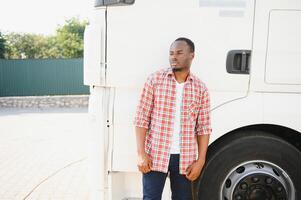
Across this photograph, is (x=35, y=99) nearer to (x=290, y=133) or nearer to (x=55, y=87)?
(x=55, y=87)

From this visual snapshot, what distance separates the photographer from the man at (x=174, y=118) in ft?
7.76

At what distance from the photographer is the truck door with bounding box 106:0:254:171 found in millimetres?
2590

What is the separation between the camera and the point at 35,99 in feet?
45.0

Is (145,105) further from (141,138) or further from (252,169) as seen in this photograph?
(252,169)

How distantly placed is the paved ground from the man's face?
1119 millimetres

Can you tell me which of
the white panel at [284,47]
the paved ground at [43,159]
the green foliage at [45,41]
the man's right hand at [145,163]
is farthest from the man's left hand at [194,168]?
the green foliage at [45,41]

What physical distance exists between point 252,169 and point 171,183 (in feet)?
2.25

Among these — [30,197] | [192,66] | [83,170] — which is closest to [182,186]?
[192,66]

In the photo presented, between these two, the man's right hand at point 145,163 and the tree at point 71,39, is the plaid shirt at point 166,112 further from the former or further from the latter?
the tree at point 71,39

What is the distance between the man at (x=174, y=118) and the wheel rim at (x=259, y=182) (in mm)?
486

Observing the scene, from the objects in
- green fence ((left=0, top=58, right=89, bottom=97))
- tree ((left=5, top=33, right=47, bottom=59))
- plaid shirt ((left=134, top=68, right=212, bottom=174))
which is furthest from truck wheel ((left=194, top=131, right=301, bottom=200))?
tree ((left=5, top=33, right=47, bottom=59))

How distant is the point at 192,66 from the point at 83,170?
10.5ft

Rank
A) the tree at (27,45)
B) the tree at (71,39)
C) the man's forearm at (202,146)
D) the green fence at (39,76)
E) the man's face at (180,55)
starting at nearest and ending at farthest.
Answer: the man's face at (180,55)
the man's forearm at (202,146)
the green fence at (39,76)
the tree at (71,39)
the tree at (27,45)

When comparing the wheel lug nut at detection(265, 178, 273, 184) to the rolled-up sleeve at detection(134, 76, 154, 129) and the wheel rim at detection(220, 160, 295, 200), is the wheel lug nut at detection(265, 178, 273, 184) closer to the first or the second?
the wheel rim at detection(220, 160, 295, 200)
